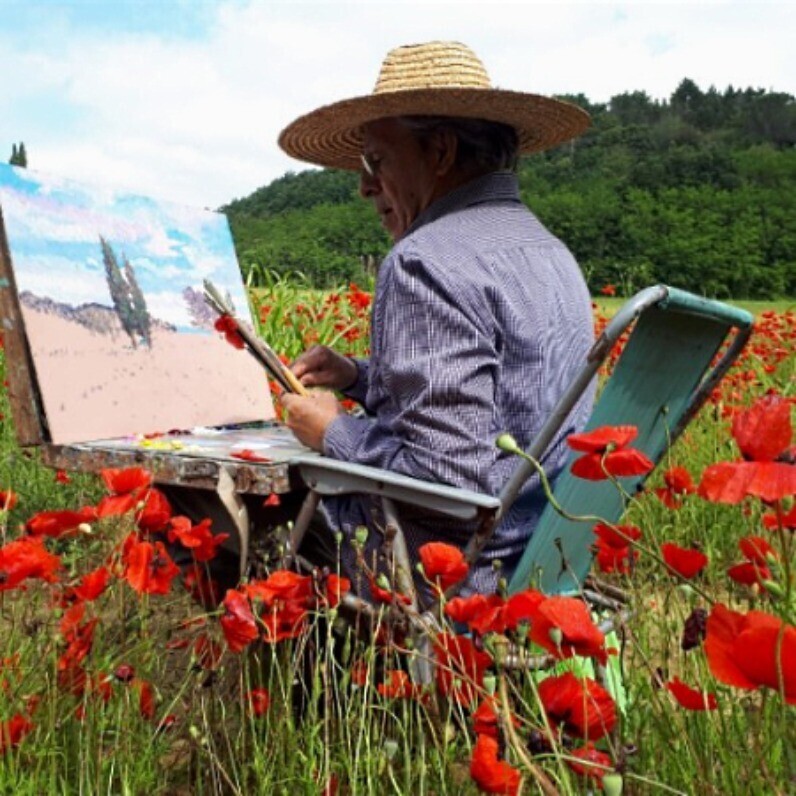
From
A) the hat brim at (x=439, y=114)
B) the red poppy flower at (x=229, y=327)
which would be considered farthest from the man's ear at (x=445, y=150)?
the red poppy flower at (x=229, y=327)

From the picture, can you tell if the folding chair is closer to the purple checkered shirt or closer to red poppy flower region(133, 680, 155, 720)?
the purple checkered shirt

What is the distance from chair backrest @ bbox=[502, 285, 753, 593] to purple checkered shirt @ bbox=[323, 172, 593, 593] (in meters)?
0.09

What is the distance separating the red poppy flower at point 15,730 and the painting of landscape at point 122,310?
38.1 inches

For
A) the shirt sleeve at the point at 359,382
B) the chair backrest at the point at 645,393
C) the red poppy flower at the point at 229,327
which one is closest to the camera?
the chair backrest at the point at 645,393

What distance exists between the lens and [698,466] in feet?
13.7

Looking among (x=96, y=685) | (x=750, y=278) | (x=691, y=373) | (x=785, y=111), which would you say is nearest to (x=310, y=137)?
(x=691, y=373)

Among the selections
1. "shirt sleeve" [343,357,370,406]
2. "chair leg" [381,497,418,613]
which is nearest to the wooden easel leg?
"chair leg" [381,497,418,613]

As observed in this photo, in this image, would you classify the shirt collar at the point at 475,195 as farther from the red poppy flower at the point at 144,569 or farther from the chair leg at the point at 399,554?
the red poppy flower at the point at 144,569

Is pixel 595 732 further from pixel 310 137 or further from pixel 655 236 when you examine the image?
pixel 655 236

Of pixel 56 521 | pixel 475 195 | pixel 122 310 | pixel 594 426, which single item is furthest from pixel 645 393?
pixel 122 310

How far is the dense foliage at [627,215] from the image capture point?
20.3 meters

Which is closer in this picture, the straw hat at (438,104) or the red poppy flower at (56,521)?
the red poppy flower at (56,521)

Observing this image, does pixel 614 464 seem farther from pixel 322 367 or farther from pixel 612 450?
pixel 322 367

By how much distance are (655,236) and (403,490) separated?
29492 millimetres
